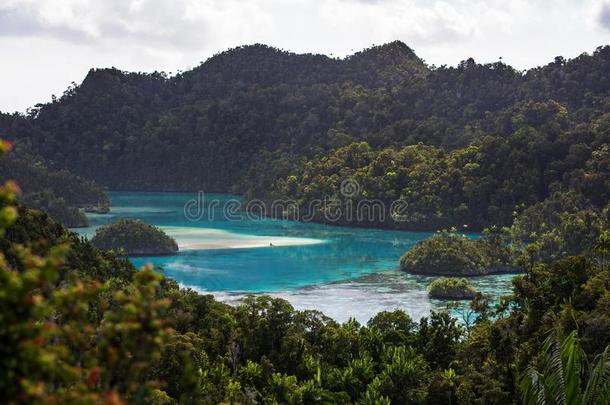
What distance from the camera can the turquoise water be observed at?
59.6 meters

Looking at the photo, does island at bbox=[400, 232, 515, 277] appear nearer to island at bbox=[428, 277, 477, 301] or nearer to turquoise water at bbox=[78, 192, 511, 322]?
turquoise water at bbox=[78, 192, 511, 322]

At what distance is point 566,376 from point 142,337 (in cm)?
888

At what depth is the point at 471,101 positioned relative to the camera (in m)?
146

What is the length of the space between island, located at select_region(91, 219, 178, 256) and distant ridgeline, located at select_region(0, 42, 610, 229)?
3097cm

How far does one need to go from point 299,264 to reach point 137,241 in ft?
58.5

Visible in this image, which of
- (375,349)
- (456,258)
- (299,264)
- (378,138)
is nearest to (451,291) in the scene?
(456,258)

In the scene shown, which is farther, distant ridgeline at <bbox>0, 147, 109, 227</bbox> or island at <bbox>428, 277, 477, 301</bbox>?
distant ridgeline at <bbox>0, 147, 109, 227</bbox>

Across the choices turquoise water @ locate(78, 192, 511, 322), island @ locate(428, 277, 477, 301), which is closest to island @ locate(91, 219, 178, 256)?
turquoise water @ locate(78, 192, 511, 322)

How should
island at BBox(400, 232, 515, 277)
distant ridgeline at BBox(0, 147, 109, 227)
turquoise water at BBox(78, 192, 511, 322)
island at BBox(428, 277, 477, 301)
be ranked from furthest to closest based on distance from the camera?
distant ridgeline at BBox(0, 147, 109, 227), island at BBox(400, 232, 515, 277), island at BBox(428, 277, 477, 301), turquoise water at BBox(78, 192, 511, 322)

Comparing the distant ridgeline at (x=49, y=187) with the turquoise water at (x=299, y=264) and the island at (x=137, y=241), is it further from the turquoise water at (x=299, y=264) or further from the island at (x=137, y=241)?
the island at (x=137, y=241)

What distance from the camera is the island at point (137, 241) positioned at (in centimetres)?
8256

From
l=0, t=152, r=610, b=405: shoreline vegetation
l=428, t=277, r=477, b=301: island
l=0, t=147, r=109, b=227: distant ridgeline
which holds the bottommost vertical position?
l=428, t=277, r=477, b=301: island

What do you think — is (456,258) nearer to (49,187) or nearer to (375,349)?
(375,349)

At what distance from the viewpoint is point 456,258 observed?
72.0 metres
